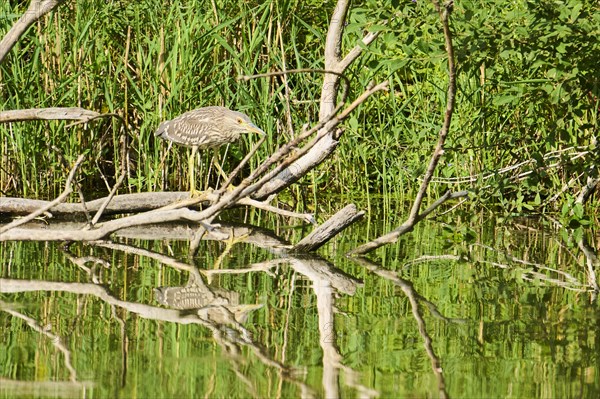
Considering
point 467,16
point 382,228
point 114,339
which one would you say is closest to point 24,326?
point 114,339

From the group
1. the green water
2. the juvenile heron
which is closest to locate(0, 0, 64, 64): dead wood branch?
the green water

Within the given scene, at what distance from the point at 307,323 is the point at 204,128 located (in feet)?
10.4

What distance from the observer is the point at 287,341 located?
5.18 m

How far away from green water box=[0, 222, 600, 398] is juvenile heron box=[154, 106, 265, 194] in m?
0.89

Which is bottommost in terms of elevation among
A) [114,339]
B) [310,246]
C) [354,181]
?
[114,339]

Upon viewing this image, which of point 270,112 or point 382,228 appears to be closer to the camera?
point 382,228

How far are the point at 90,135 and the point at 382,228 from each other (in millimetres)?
2615

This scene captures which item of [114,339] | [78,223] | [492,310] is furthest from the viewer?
[78,223]

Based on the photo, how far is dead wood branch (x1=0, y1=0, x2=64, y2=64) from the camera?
7262 millimetres

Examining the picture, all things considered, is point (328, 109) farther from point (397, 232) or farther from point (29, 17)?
point (29, 17)

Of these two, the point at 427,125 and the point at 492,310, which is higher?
the point at 427,125

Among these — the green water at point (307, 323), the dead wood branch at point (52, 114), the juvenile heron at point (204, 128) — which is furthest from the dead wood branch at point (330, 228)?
the dead wood branch at point (52, 114)

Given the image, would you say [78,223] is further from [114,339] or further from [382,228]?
[114,339]

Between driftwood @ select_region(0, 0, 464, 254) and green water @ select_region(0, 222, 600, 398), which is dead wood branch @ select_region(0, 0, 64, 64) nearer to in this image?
driftwood @ select_region(0, 0, 464, 254)
